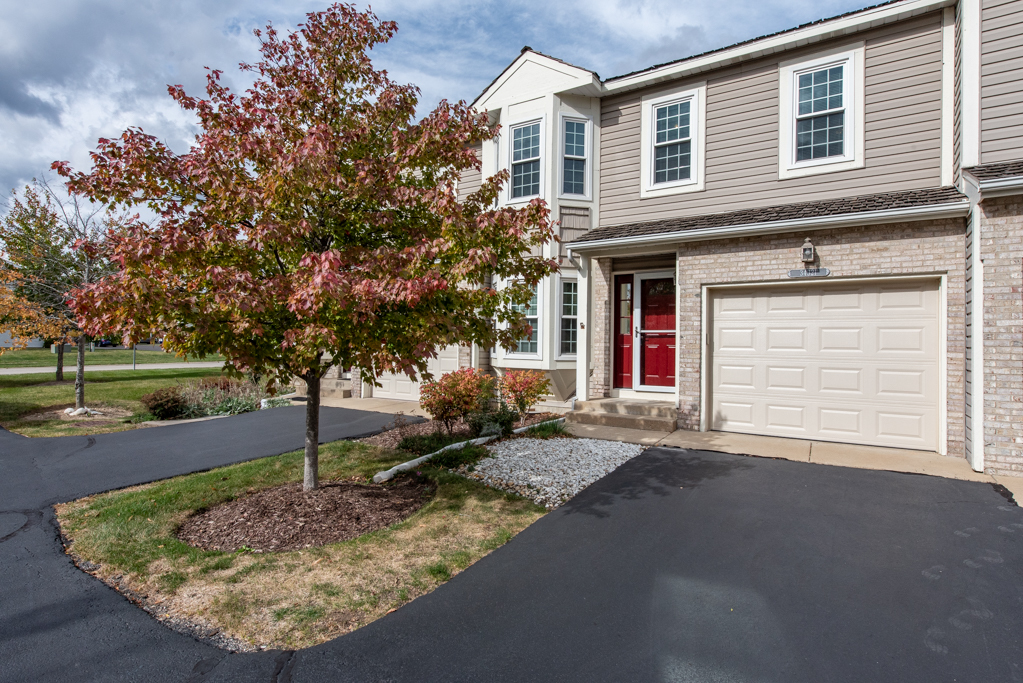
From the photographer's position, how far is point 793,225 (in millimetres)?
7930

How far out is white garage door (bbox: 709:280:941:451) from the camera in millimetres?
7430

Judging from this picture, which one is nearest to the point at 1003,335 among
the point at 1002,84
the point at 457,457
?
the point at 1002,84

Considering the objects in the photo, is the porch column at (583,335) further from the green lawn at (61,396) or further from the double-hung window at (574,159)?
the green lawn at (61,396)

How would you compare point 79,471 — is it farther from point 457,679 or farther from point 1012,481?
point 1012,481

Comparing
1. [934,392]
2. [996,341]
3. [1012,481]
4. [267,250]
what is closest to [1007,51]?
[996,341]

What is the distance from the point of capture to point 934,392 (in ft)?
24.0

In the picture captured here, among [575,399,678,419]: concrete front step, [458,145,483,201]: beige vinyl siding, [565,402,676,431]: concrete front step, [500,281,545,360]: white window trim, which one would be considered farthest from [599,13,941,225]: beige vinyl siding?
[565,402,676,431]: concrete front step

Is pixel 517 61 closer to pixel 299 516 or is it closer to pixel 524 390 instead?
pixel 524 390

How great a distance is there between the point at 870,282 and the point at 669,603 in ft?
20.7

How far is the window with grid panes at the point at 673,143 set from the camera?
9.88 meters

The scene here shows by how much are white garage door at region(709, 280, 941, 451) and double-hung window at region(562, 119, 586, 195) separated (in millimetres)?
3719

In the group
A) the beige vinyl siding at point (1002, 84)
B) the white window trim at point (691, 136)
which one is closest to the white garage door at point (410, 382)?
the white window trim at point (691, 136)

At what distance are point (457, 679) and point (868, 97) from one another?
9.57 metres

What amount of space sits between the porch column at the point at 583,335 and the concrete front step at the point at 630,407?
414 mm
